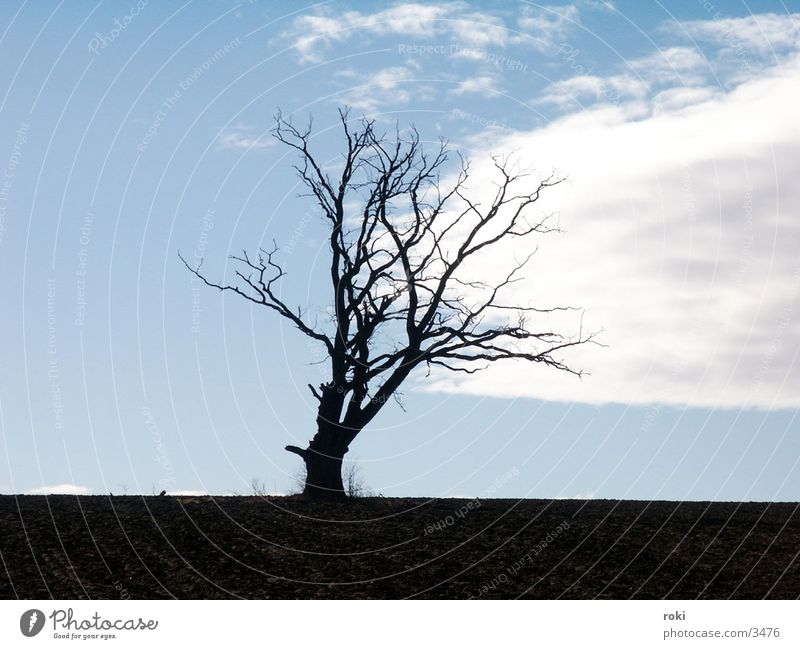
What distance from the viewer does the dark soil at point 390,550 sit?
1862 cm

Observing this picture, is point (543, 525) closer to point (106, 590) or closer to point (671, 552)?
point (671, 552)

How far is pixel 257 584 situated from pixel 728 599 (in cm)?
795

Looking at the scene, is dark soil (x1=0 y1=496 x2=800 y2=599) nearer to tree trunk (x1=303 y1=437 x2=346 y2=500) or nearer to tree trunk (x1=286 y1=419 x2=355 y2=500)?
tree trunk (x1=303 y1=437 x2=346 y2=500)

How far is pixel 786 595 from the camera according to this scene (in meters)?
18.5

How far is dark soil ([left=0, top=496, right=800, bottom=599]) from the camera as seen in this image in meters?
18.6

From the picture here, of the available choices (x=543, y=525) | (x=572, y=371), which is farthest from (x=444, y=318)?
(x=543, y=525)

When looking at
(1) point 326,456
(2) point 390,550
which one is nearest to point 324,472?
(1) point 326,456
